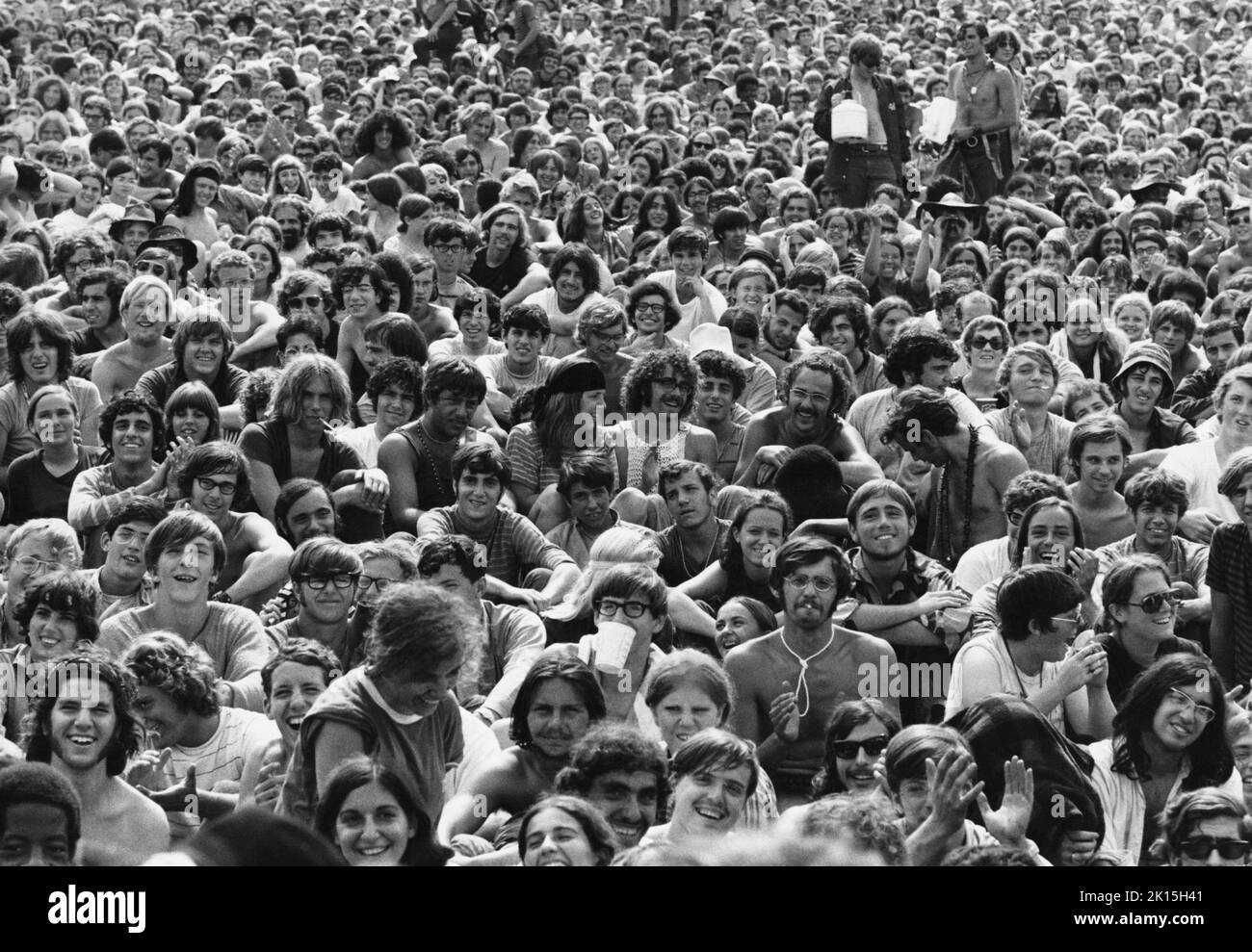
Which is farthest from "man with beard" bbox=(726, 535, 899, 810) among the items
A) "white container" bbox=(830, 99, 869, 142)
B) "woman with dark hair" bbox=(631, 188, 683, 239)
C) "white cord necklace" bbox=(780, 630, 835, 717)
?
"white container" bbox=(830, 99, 869, 142)

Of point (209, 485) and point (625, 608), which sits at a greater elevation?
point (209, 485)

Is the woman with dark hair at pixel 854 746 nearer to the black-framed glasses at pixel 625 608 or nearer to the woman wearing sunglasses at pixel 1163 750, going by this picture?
the woman wearing sunglasses at pixel 1163 750

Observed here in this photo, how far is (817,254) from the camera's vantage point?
38.5ft

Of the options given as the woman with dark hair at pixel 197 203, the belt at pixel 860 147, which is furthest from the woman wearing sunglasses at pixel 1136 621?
the belt at pixel 860 147

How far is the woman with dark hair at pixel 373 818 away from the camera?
459 centimetres

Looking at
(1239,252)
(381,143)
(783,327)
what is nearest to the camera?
(783,327)

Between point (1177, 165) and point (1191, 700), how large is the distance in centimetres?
1171

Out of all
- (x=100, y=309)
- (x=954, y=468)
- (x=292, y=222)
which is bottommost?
(x=954, y=468)

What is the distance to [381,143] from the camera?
14195 mm

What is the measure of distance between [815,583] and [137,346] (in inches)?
174

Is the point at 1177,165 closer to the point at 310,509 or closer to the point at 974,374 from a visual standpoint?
the point at 974,374

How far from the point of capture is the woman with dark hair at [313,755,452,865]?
4.59 metres

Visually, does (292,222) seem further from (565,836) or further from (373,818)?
(565,836)

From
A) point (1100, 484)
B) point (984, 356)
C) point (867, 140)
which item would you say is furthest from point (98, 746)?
point (867, 140)
